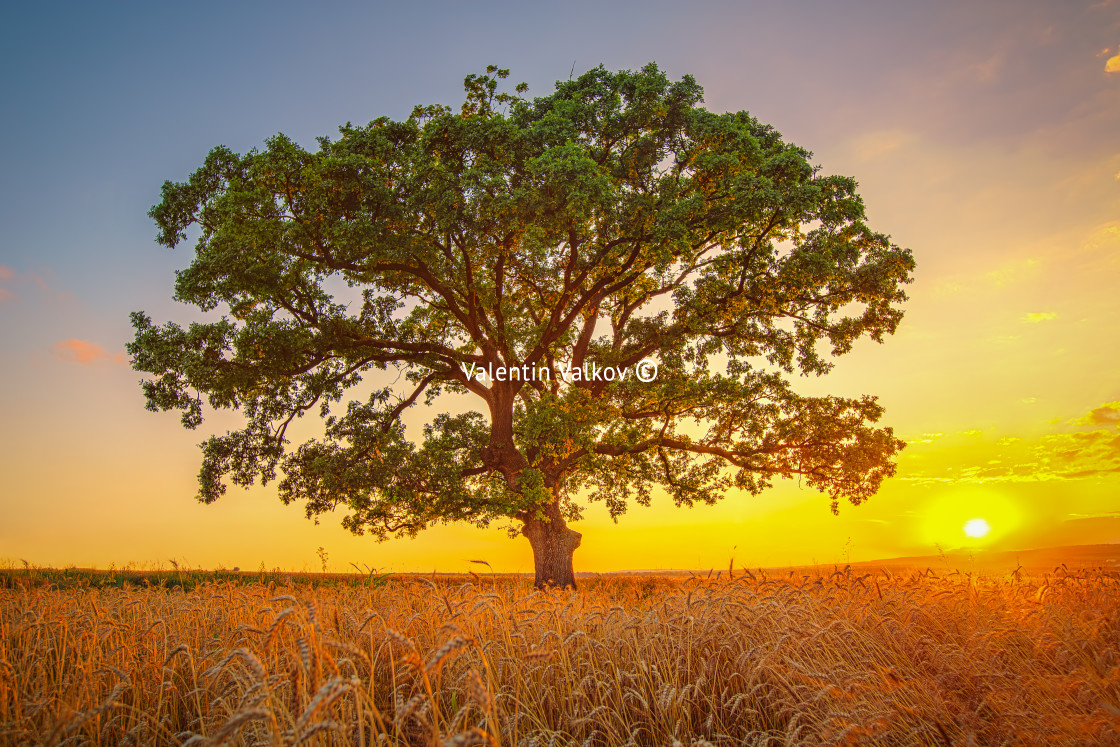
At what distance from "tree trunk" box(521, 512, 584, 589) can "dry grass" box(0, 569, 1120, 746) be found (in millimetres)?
9402

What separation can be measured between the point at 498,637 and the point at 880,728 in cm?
348

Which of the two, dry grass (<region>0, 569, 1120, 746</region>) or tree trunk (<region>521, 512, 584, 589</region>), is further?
tree trunk (<region>521, 512, 584, 589</region>)

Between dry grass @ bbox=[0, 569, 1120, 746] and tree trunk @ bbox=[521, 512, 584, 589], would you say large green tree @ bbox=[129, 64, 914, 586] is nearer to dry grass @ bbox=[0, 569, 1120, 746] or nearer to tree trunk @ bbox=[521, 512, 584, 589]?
tree trunk @ bbox=[521, 512, 584, 589]

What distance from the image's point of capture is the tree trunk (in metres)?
17.5

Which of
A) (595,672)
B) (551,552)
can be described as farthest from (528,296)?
(595,672)

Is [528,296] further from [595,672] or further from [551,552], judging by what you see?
[595,672]

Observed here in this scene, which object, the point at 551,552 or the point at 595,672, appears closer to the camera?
the point at 595,672

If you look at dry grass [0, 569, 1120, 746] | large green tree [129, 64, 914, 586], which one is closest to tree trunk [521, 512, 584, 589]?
large green tree [129, 64, 914, 586]

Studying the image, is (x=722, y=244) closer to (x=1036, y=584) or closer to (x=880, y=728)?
(x=1036, y=584)

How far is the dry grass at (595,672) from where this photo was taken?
429 centimetres

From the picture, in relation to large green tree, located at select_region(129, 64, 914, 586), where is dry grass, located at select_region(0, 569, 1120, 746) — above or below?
below

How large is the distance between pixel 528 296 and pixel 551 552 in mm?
8245

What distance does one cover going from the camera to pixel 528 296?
66.1 feet

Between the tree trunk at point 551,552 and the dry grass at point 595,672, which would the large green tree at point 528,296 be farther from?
the dry grass at point 595,672
